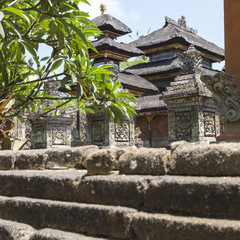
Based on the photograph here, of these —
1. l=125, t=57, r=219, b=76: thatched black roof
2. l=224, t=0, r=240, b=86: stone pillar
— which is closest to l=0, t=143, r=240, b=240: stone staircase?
l=224, t=0, r=240, b=86: stone pillar

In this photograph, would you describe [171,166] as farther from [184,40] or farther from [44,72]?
[184,40]

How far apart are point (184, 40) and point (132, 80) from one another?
5761 mm

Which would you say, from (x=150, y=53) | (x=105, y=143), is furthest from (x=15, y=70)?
(x=150, y=53)

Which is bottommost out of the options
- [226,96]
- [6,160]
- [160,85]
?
[6,160]

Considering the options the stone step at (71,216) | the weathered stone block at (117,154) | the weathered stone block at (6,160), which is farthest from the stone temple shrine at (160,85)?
the stone step at (71,216)

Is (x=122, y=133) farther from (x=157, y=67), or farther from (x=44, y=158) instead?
(x=157, y=67)

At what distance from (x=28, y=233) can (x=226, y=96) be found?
3073mm

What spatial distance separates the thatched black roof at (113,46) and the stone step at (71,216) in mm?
19034

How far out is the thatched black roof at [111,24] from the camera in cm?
2305

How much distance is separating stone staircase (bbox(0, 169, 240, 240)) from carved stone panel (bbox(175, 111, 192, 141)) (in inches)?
192

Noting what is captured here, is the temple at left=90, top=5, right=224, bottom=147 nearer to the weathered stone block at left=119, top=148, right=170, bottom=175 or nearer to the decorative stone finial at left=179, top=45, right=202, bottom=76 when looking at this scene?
the decorative stone finial at left=179, top=45, right=202, bottom=76

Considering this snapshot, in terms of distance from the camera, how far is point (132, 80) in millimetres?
20641

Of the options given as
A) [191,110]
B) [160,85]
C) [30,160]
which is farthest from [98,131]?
[160,85]

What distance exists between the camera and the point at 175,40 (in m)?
23.6
